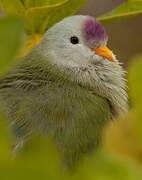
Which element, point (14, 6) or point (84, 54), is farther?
point (84, 54)

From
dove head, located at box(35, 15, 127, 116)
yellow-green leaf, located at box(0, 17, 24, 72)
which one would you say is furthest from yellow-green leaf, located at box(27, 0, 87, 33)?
yellow-green leaf, located at box(0, 17, 24, 72)

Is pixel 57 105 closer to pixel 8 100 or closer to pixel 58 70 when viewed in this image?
pixel 8 100

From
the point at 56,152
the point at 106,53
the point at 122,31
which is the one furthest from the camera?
the point at 122,31

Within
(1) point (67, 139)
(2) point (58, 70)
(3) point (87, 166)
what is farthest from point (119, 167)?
(2) point (58, 70)

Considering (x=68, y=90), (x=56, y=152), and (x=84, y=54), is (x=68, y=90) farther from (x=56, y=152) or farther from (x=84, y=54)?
(x=56, y=152)

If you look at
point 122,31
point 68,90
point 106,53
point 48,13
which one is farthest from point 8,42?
point 122,31

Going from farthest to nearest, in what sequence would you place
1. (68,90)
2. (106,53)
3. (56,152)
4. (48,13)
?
(106,53), (68,90), (48,13), (56,152)

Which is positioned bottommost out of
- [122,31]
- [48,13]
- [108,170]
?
[108,170]
